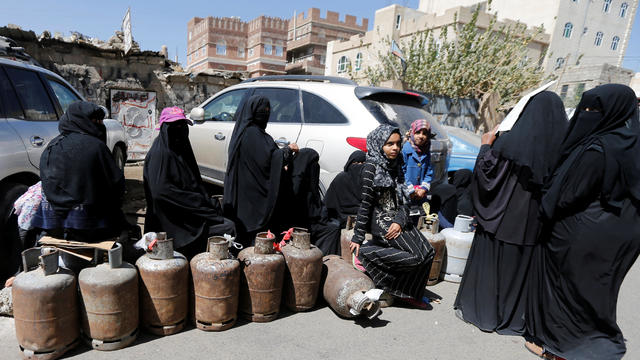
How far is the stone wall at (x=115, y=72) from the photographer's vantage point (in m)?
8.61

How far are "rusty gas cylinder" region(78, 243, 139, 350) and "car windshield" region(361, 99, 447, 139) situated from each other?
9.43 feet

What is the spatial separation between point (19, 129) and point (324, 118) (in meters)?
3.00

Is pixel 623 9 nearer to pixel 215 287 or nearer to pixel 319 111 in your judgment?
pixel 319 111

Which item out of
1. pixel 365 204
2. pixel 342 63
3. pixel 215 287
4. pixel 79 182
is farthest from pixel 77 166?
pixel 342 63

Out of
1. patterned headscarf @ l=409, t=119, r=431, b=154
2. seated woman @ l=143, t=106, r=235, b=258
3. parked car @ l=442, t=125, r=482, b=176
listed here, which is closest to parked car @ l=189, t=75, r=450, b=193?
patterned headscarf @ l=409, t=119, r=431, b=154

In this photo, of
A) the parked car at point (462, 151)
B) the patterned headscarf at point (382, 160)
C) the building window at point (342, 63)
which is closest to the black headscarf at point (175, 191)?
the patterned headscarf at point (382, 160)

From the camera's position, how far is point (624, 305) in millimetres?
3799

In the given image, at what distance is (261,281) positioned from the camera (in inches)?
112

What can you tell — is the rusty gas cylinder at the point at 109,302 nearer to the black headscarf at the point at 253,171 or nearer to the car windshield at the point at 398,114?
the black headscarf at the point at 253,171

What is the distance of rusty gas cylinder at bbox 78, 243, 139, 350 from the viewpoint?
2348 millimetres

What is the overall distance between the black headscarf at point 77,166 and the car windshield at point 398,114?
2.69 metres

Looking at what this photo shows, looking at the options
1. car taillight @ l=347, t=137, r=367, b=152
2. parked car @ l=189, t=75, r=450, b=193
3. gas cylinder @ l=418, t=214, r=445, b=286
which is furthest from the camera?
parked car @ l=189, t=75, r=450, b=193

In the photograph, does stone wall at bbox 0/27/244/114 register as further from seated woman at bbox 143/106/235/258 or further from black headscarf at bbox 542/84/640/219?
black headscarf at bbox 542/84/640/219

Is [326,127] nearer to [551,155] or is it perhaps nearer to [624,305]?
[551,155]
